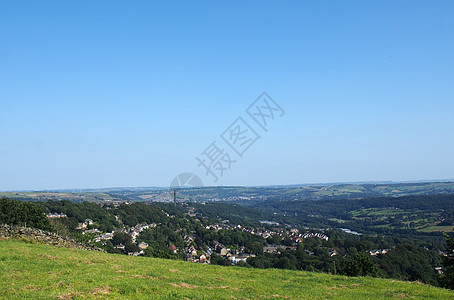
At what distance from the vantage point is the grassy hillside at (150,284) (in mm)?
10777

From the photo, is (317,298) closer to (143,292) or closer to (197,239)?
(143,292)

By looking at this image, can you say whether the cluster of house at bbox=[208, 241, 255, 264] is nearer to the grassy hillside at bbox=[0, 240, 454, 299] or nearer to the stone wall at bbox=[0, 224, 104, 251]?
the stone wall at bbox=[0, 224, 104, 251]

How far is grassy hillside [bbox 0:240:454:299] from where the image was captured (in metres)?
10.8

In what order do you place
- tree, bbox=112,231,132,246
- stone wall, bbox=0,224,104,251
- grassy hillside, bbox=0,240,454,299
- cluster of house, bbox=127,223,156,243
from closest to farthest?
grassy hillside, bbox=0,240,454,299
stone wall, bbox=0,224,104,251
tree, bbox=112,231,132,246
cluster of house, bbox=127,223,156,243

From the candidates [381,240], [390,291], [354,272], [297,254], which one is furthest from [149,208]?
[390,291]

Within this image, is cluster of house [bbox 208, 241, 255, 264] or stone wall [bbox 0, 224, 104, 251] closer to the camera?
stone wall [bbox 0, 224, 104, 251]

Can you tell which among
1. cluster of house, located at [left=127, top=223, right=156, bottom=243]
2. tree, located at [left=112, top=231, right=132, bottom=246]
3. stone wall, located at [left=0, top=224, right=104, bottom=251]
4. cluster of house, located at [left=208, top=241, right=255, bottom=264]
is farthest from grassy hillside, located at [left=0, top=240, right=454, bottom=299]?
cluster of house, located at [left=208, top=241, right=255, bottom=264]

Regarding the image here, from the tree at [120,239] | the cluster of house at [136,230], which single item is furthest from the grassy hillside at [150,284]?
the cluster of house at [136,230]

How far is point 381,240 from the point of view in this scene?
11269 cm

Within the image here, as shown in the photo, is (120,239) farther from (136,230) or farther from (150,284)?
(150,284)

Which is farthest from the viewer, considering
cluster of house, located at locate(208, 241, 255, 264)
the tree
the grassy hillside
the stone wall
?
cluster of house, located at locate(208, 241, 255, 264)

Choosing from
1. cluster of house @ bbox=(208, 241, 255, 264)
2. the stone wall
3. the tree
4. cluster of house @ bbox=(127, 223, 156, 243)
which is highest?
the stone wall

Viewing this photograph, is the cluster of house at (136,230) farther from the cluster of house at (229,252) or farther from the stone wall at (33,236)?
the stone wall at (33,236)

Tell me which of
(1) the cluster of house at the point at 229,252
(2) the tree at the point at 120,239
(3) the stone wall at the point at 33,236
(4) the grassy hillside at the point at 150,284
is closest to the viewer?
(4) the grassy hillside at the point at 150,284
